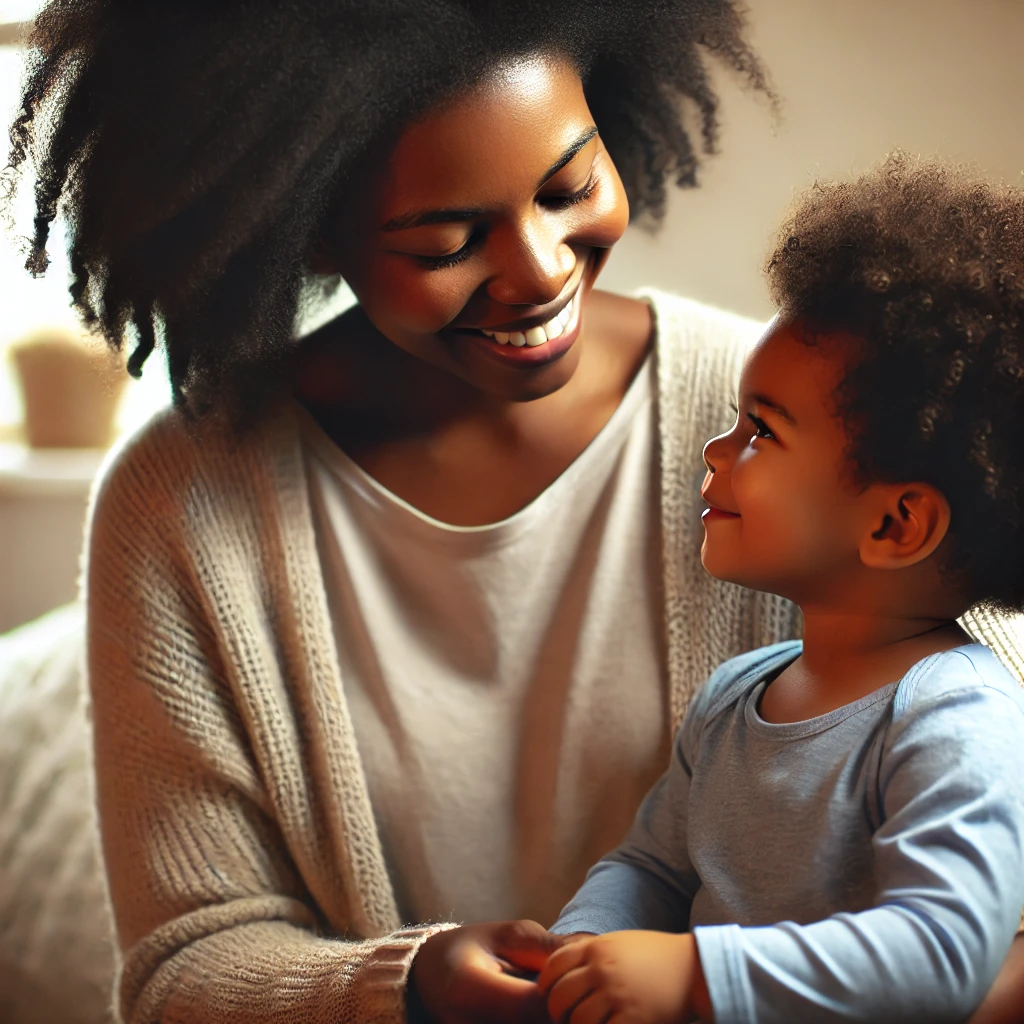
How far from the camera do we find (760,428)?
2.32ft

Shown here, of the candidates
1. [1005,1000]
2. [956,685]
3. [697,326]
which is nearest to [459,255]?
[697,326]

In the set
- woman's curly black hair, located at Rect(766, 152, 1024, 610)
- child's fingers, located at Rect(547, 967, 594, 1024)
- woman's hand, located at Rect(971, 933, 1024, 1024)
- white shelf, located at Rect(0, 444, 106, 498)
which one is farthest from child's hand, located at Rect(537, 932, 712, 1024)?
white shelf, located at Rect(0, 444, 106, 498)

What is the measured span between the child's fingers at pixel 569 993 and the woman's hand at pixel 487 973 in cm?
4

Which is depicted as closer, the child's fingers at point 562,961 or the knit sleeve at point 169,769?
the child's fingers at point 562,961

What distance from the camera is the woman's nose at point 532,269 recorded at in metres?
0.77

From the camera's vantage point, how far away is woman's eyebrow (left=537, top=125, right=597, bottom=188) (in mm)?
767

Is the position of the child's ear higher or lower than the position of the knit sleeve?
higher

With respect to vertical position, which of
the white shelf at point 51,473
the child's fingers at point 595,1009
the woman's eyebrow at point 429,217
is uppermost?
the woman's eyebrow at point 429,217

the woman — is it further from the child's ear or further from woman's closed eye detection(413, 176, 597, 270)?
the child's ear

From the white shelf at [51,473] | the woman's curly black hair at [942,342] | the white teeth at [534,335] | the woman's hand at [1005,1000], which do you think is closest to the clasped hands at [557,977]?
the woman's hand at [1005,1000]

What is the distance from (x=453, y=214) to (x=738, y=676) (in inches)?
13.5

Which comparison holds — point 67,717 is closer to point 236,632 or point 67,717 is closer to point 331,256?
point 236,632

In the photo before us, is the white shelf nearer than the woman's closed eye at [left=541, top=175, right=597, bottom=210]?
No

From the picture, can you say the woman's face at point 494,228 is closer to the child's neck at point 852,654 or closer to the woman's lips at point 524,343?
the woman's lips at point 524,343
